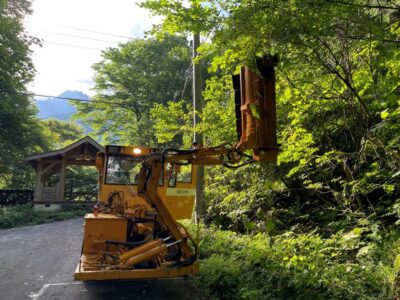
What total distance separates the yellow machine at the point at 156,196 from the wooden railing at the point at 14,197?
18231 millimetres

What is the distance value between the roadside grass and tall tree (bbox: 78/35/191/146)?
323 inches

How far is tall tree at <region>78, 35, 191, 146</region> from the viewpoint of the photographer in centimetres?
2884

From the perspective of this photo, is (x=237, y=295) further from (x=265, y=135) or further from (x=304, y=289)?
(x=265, y=135)

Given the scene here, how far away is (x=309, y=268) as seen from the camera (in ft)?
15.9

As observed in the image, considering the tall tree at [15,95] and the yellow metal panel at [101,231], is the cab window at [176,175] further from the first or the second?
the tall tree at [15,95]

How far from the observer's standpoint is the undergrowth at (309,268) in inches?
171

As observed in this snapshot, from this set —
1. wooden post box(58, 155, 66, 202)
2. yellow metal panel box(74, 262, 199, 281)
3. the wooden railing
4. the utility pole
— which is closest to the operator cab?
the utility pole

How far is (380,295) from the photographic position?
3.94 m

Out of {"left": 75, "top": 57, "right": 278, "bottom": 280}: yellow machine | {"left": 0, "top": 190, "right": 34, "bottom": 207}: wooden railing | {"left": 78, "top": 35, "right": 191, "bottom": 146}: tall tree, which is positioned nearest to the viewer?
{"left": 75, "top": 57, "right": 278, "bottom": 280}: yellow machine

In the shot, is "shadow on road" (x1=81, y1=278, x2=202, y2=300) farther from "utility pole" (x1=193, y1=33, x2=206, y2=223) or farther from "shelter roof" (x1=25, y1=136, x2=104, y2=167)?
"shelter roof" (x1=25, y1=136, x2=104, y2=167)

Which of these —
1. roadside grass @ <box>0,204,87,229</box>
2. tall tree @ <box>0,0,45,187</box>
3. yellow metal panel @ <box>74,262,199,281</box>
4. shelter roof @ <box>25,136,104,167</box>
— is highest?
tall tree @ <box>0,0,45,187</box>

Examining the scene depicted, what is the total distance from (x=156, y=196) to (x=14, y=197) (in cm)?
2136

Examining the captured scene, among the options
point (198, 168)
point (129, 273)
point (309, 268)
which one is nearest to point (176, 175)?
point (198, 168)

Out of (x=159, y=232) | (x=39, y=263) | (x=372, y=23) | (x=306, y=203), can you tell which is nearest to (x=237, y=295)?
(x=159, y=232)
